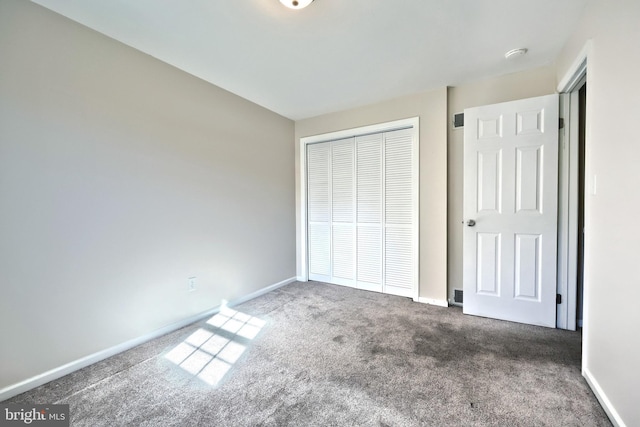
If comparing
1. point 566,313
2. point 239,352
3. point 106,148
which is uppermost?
point 106,148

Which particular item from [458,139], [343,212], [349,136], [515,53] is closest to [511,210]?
[458,139]

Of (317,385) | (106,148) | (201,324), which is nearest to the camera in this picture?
(317,385)

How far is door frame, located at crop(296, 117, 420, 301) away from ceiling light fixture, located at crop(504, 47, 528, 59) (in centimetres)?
92

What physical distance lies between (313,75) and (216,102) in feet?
3.54

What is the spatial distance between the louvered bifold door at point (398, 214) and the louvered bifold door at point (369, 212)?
0.09 metres

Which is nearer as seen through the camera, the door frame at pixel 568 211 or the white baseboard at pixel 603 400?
the white baseboard at pixel 603 400

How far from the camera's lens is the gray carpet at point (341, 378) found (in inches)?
54.1

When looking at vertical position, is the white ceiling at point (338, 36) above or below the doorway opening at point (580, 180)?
above

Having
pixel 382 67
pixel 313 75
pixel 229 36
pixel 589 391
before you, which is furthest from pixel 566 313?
pixel 229 36

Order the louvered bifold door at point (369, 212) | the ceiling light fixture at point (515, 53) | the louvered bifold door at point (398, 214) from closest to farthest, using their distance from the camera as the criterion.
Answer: the ceiling light fixture at point (515, 53)
the louvered bifold door at point (398, 214)
the louvered bifold door at point (369, 212)

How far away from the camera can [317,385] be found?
162 cm

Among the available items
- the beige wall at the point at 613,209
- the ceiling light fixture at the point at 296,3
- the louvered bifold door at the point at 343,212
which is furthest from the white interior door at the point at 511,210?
the ceiling light fixture at the point at 296,3

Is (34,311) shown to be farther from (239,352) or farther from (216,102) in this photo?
(216,102)

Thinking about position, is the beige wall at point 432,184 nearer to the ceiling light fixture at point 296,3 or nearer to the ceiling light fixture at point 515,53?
the ceiling light fixture at point 515,53
